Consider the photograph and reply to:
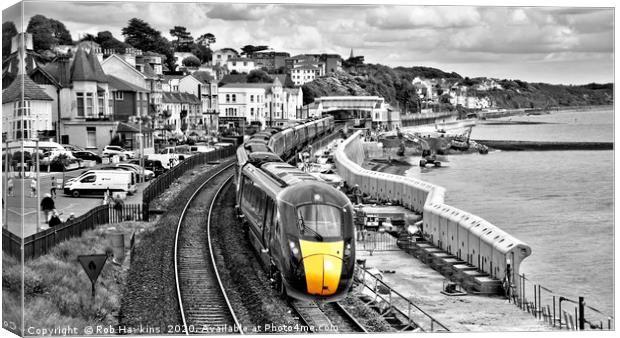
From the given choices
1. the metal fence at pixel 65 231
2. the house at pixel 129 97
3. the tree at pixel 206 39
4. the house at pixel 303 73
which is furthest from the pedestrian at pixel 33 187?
the house at pixel 129 97

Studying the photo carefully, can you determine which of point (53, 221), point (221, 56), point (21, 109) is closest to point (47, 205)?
→ point (53, 221)

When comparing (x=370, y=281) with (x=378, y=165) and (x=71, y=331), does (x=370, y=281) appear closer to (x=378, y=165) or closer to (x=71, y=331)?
(x=71, y=331)

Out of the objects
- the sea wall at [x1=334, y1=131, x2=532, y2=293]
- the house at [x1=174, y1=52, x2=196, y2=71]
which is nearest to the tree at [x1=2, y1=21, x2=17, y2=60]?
the house at [x1=174, y1=52, x2=196, y2=71]

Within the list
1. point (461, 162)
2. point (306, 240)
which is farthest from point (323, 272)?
point (461, 162)

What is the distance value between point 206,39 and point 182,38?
72 centimetres

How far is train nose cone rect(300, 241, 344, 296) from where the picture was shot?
1620cm

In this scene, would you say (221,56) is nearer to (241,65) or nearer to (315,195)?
(241,65)

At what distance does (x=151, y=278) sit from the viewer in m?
19.8

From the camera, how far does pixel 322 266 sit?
1619 centimetres

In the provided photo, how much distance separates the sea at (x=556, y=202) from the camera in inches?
1084

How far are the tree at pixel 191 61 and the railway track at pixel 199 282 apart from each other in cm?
472

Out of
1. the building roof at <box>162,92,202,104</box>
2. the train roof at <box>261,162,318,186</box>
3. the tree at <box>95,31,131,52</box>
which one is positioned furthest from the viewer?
the building roof at <box>162,92,202,104</box>

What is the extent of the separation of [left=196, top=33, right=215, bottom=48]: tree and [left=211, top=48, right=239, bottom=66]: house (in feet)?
2.38

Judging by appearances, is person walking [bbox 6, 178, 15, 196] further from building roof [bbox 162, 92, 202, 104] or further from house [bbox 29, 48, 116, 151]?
building roof [bbox 162, 92, 202, 104]
